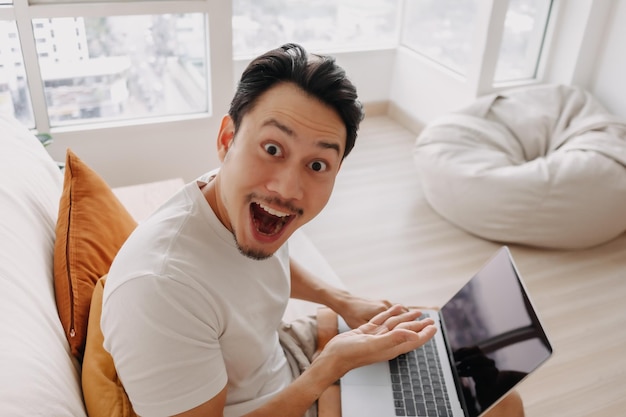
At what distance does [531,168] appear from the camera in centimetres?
251

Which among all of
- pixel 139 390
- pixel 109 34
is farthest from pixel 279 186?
pixel 109 34

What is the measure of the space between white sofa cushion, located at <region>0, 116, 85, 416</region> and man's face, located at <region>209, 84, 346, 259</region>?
364 mm

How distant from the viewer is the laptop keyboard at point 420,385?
4.06 ft

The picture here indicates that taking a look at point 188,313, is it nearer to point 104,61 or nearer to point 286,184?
point 286,184

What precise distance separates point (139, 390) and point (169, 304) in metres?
0.14

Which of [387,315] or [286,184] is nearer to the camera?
[286,184]

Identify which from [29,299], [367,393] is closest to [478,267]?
[367,393]

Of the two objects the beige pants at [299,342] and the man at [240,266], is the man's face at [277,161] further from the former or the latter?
the beige pants at [299,342]

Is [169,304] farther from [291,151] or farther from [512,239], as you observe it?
[512,239]

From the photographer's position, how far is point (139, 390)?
35.7 inches

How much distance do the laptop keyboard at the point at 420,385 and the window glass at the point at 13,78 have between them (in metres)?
1.77

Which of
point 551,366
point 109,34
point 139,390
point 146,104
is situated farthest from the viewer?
point 146,104

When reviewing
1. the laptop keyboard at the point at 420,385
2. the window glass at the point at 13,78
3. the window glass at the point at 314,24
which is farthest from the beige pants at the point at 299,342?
the window glass at the point at 314,24

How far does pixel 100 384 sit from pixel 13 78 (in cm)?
176
